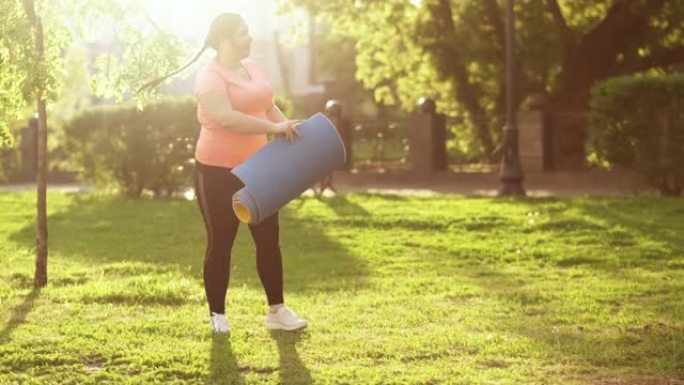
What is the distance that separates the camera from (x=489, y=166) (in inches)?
→ 1035

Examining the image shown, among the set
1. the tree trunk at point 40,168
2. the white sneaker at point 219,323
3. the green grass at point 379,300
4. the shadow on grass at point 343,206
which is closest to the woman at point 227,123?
the white sneaker at point 219,323

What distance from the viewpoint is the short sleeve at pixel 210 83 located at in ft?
23.3

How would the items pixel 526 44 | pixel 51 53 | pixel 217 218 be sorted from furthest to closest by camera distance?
1. pixel 526 44
2. pixel 51 53
3. pixel 217 218

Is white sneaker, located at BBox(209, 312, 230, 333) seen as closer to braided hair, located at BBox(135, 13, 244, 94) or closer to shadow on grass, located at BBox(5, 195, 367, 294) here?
braided hair, located at BBox(135, 13, 244, 94)

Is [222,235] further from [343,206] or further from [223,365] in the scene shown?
[343,206]

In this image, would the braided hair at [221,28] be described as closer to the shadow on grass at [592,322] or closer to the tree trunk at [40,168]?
the tree trunk at [40,168]

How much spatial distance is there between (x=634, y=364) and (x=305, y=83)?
72.8 m

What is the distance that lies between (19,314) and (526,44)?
19.3m

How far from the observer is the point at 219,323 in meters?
7.48

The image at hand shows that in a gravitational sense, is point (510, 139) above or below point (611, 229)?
above

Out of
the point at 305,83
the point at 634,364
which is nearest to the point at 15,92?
the point at 634,364

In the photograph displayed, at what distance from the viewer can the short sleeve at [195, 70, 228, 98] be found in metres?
7.09

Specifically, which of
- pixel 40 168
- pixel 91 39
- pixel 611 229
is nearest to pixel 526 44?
pixel 611 229

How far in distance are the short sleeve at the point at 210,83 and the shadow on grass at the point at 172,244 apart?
299 cm
